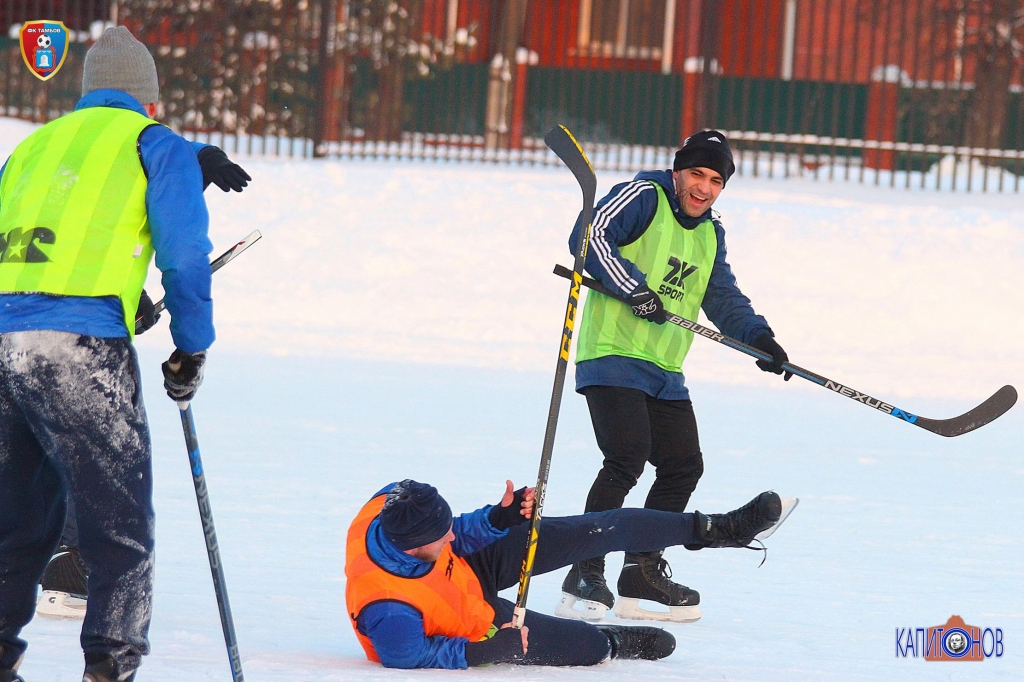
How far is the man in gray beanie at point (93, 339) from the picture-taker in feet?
8.86

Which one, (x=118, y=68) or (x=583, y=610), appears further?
(x=583, y=610)

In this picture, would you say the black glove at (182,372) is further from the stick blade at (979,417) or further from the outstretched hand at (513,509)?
the stick blade at (979,417)

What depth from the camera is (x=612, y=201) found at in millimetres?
4020

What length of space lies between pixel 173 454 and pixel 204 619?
202cm

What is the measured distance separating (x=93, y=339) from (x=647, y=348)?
5.97 feet

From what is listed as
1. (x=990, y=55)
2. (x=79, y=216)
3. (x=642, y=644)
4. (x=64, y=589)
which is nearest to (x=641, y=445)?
(x=642, y=644)

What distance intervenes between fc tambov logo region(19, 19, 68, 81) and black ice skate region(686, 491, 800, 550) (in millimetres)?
7660

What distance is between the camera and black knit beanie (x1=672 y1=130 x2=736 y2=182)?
3.97 m

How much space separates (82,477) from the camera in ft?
8.92

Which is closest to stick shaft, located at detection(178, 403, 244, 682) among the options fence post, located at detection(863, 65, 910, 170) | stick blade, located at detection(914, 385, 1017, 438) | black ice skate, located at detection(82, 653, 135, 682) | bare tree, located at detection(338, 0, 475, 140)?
black ice skate, located at detection(82, 653, 135, 682)

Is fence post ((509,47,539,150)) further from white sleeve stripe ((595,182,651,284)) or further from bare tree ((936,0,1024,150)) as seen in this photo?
white sleeve stripe ((595,182,651,284))

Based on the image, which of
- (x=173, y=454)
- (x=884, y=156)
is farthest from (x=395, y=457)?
(x=884, y=156)

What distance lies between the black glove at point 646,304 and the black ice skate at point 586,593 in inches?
28.1

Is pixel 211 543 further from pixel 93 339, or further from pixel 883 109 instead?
pixel 883 109
